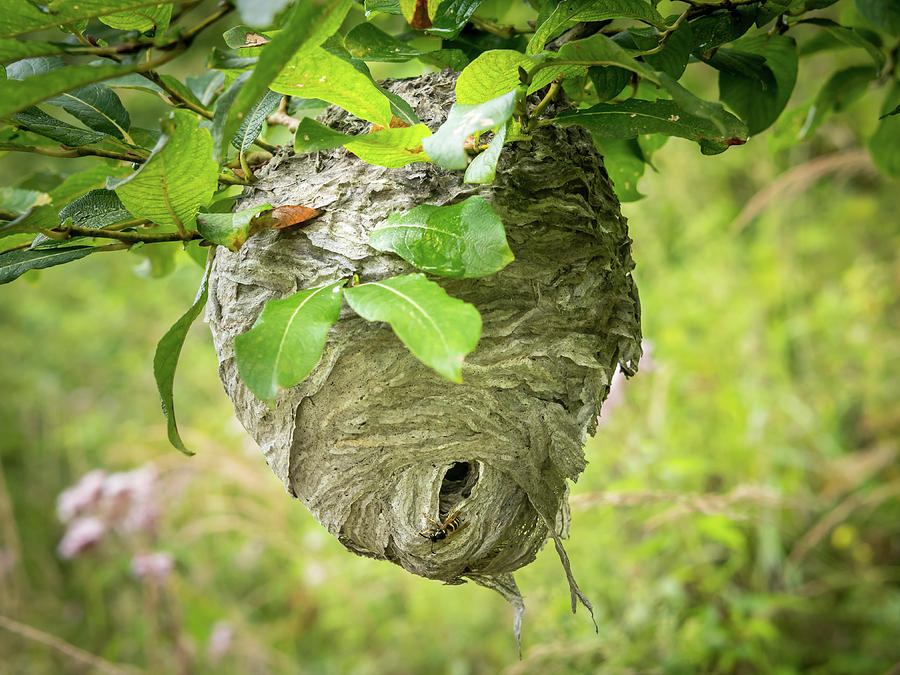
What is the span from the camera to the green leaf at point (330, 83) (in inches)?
16.6

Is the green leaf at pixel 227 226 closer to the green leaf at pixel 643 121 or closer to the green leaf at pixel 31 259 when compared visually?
the green leaf at pixel 31 259

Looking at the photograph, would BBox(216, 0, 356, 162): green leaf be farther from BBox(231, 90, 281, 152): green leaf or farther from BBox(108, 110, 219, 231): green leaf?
BBox(231, 90, 281, 152): green leaf

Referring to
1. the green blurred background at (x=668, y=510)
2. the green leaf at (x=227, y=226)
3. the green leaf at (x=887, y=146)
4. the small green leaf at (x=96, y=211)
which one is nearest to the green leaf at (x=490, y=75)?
the green leaf at (x=227, y=226)

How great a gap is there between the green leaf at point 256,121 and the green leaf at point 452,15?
0.47 feet

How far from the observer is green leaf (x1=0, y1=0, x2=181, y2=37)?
0.36 m

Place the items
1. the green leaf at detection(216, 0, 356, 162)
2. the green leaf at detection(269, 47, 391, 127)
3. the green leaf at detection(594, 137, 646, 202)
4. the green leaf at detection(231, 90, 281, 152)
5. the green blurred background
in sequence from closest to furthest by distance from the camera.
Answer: the green leaf at detection(216, 0, 356, 162) < the green leaf at detection(269, 47, 391, 127) < the green leaf at detection(231, 90, 281, 152) < the green leaf at detection(594, 137, 646, 202) < the green blurred background

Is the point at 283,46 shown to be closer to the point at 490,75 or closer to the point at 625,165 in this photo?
the point at 490,75

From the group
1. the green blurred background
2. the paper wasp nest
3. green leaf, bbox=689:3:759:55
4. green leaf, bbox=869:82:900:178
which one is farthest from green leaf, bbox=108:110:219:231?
the green blurred background

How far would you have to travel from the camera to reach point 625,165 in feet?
2.40

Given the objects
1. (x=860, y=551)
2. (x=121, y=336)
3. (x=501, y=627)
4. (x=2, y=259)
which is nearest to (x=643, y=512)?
(x=501, y=627)

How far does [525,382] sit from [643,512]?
1.26m

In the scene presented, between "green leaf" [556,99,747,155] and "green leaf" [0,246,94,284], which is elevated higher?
"green leaf" [556,99,747,155]

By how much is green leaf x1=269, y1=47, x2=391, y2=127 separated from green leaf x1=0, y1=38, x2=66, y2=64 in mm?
123

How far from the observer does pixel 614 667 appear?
1359mm
